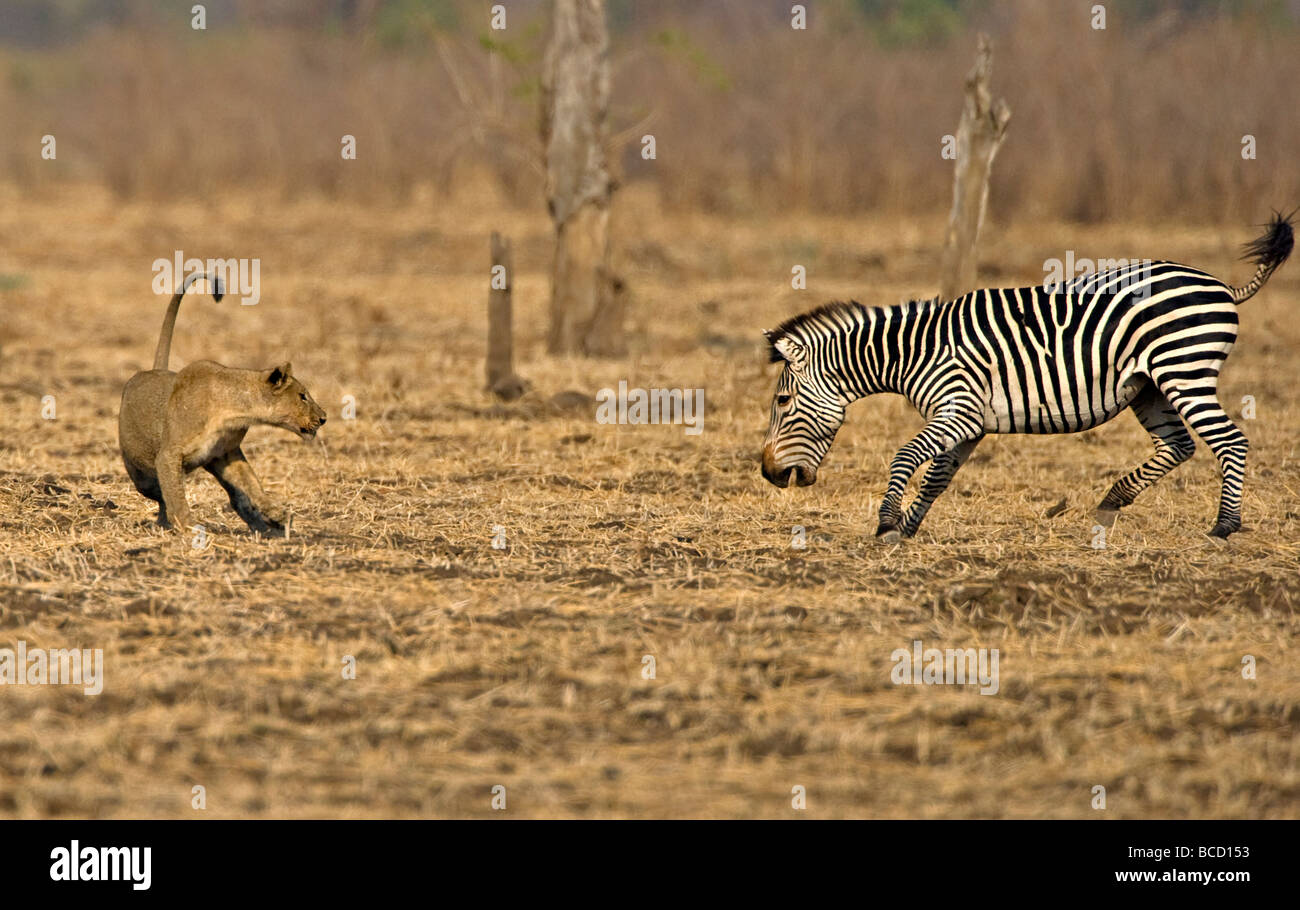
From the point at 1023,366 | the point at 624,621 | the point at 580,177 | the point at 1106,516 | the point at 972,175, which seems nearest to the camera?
the point at 624,621

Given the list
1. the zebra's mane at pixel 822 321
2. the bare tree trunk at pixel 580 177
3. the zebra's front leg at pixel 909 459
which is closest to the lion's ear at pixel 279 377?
the zebra's mane at pixel 822 321

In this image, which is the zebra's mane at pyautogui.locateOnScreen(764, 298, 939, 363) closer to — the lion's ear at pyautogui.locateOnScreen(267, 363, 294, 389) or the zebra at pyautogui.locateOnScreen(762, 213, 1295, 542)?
the zebra at pyautogui.locateOnScreen(762, 213, 1295, 542)

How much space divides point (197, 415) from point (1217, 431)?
521cm

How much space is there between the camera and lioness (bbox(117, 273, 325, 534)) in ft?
25.7

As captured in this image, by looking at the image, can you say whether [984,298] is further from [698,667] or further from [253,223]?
[253,223]

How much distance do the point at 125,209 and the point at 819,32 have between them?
1240 cm

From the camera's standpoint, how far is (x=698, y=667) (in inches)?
246

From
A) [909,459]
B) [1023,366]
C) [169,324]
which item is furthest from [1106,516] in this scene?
[169,324]

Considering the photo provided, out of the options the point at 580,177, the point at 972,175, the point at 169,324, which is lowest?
the point at 169,324

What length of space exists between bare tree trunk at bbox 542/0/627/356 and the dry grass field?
142 cm

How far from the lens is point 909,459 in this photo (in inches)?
329

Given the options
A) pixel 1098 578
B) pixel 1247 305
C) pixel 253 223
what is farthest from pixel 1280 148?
pixel 1098 578

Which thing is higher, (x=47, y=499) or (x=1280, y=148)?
(x=1280, y=148)

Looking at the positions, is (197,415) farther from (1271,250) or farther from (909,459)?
(1271,250)
